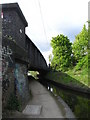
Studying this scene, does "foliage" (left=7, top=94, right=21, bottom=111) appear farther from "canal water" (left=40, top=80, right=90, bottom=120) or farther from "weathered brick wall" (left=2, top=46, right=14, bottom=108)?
"canal water" (left=40, top=80, right=90, bottom=120)

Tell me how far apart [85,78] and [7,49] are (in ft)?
48.1

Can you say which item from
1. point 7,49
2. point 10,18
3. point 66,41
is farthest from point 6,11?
point 66,41

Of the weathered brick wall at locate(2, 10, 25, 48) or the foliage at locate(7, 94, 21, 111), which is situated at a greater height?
the weathered brick wall at locate(2, 10, 25, 48)

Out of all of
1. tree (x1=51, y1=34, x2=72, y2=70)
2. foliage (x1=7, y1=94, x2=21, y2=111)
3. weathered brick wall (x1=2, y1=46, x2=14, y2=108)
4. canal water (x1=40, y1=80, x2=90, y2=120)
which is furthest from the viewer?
tree (x1=51, y1=34, x2=72, y2=70)

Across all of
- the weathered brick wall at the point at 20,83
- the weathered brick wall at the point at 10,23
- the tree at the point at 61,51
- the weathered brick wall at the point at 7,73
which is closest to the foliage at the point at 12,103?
the weathered brick wall at the point at 7,73

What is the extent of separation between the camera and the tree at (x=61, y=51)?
3341cm

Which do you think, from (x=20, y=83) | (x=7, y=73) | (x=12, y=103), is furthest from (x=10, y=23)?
(x=12, y=103)

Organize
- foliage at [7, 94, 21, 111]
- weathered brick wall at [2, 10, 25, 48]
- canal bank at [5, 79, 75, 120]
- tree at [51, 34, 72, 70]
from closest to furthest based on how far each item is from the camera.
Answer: foliage at [7, 94, 21, 111]
canal bank at [5, 79, 75, 120]
weathered brick wall at [2, 10, 25, 48]
tree at [51, 34, 72, 70]

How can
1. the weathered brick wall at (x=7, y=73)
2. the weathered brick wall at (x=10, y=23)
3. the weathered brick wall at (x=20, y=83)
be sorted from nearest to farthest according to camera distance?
the weathered brick wall at (x=7, y=73), the weathered brick wall at (x=20, y=83), the weathered brick wall at (x=10, y=23)

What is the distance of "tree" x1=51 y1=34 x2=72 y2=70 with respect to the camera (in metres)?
33.4

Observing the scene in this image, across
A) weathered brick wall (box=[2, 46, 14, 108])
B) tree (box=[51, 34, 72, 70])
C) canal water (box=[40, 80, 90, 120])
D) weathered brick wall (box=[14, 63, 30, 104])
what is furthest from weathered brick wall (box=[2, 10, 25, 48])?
tree (box=[51, 34, 72, 70])

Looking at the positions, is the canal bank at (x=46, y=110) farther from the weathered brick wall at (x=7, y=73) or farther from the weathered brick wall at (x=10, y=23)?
the weathered brick wall at (x=10, y=23)

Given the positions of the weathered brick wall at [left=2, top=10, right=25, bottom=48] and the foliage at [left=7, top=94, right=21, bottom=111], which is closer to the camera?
the foliage at [left=7, top=94, right=21, bottom=111]

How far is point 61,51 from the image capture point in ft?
112
